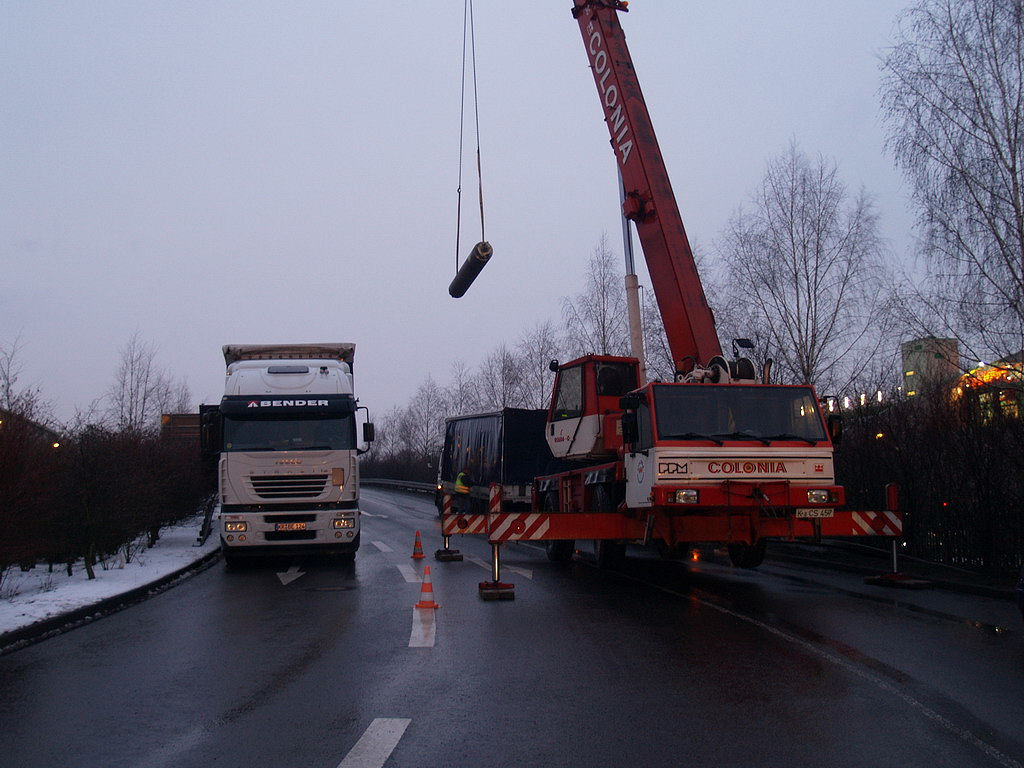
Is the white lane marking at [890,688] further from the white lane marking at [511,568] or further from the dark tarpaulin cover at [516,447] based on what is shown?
the dark tarpaulin cover at [516,447]

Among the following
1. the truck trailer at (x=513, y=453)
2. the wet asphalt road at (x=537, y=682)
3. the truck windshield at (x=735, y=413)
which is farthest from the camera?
the truck trailer at (x=513, y=453)

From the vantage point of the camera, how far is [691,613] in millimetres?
10508

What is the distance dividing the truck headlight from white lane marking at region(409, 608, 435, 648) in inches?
132

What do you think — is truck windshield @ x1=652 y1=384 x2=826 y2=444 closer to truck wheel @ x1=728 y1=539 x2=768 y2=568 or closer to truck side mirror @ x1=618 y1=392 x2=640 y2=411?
truck side mirror @ x1=618 y1=392 x2=640 y2=411

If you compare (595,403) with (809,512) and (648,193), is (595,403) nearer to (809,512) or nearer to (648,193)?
(648,193)

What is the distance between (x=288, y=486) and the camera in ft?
51.0

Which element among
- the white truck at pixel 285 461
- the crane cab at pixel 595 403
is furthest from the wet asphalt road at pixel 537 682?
the white truck at pixel 285 461

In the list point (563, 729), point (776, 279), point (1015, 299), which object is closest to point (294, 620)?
point (563, 729)

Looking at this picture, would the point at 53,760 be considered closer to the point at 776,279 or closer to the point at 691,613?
the point at 691,613

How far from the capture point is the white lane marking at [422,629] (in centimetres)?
870

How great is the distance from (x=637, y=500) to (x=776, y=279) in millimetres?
17721

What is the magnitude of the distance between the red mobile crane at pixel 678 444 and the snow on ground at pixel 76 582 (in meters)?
4.94

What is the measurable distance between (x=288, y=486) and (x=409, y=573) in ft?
8.79

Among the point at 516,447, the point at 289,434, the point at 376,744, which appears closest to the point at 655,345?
the point at 516,447
